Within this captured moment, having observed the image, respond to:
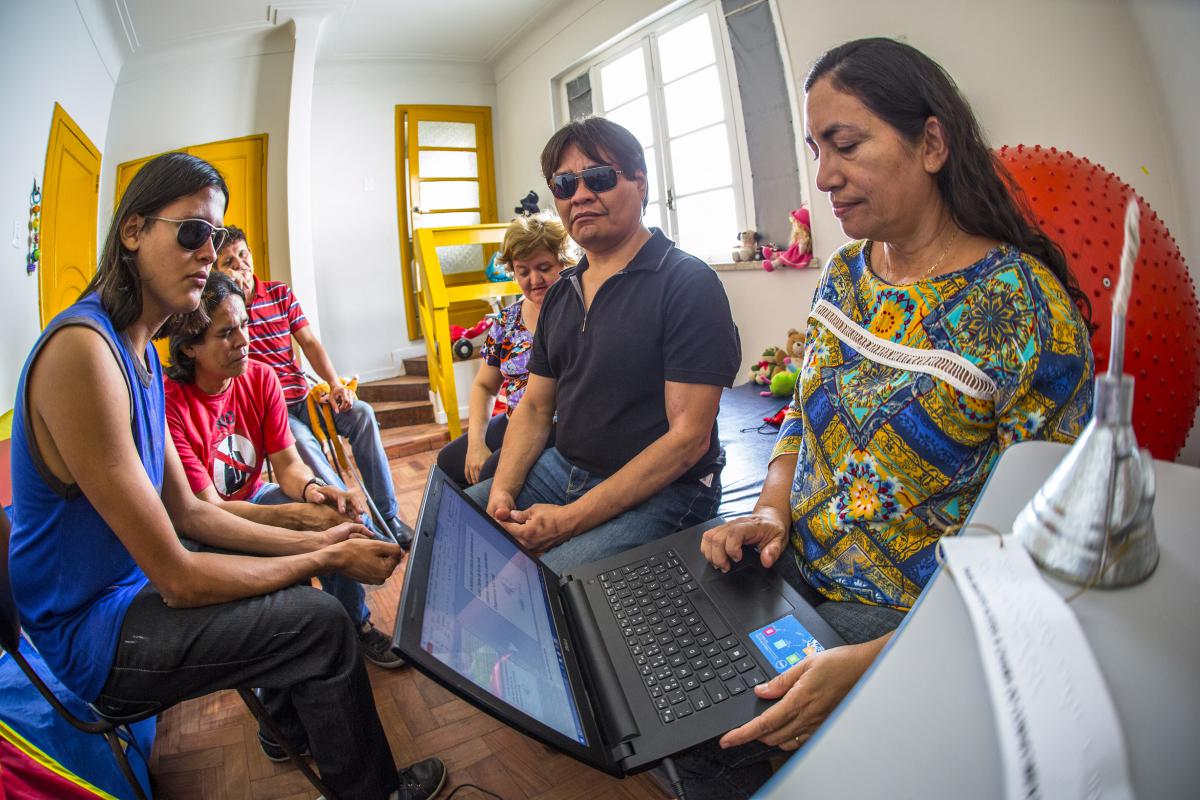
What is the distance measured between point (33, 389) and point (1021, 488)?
130cm

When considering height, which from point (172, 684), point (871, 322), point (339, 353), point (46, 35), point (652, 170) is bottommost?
point (172, 684)

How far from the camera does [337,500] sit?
1.65m

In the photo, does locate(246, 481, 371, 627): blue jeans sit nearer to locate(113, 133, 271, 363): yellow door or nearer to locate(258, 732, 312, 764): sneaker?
locate(258, 732, 312, 764): sneaker

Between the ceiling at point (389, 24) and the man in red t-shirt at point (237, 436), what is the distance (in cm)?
127

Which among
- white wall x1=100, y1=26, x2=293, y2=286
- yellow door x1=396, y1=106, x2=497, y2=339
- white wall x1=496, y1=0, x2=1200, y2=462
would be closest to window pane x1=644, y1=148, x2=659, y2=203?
white wall x1=496, y1=0, x2=1200, y2=462

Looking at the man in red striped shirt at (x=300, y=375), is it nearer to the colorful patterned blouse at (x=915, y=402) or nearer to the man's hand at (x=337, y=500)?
the man's hand at (x=337, y=500)

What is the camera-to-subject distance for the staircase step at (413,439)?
4.29m

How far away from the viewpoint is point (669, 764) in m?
0.64

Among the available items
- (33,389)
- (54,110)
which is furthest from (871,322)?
(54,110)

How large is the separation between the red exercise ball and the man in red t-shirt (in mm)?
1830

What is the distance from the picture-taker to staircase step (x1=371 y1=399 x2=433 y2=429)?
473 cm

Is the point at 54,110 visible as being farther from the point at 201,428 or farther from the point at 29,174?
the point at 201,428

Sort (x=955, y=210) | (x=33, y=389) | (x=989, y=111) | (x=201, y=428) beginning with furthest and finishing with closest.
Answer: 1. (x=989, y=111)
2. (x=201, y=428)
3. (x=33, y=389)
4. (x=955, y=210)

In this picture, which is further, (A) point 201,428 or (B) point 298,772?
(A) point 201,428
